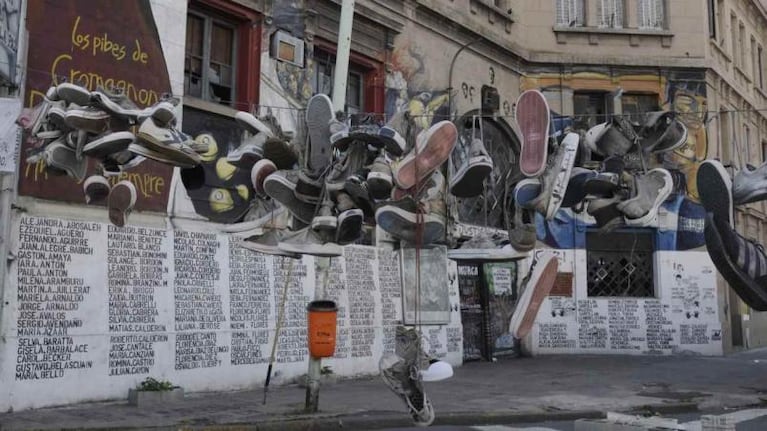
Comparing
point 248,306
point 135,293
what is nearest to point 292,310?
point 248,306

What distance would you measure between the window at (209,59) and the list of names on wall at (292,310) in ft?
10.3

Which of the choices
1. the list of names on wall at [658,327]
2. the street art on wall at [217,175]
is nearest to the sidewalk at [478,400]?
the list of names on wall at [658,327]

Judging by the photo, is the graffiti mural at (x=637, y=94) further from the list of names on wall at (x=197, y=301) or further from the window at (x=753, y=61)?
the list of names on wall at (x=197, y=301)

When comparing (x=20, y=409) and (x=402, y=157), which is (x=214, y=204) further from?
(x=402, y=157)

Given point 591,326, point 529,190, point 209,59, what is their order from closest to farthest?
point 529,190 → point 209,59 → point 591,326

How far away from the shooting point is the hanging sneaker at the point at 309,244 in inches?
316

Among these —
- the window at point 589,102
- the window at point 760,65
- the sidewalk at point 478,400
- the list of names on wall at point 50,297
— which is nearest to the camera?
the sidewalk at point 478,400

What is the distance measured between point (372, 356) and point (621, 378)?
4.95m

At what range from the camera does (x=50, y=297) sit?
10508mm

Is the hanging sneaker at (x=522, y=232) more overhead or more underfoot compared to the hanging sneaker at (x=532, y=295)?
more overhead

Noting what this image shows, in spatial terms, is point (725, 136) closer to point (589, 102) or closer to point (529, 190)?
point (589, 102)

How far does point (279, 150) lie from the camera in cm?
829

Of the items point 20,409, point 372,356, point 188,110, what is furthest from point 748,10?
point 20,409

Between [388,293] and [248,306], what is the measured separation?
3.57m
